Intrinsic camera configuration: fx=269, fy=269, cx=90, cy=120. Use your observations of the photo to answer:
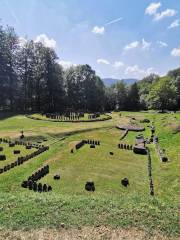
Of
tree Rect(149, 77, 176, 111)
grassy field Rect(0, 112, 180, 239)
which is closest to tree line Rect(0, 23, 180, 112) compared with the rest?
tree Rect(149, 77, 176, 111)

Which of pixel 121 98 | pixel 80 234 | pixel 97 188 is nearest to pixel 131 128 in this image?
pixel 97 188

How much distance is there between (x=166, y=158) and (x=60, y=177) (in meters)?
16.1

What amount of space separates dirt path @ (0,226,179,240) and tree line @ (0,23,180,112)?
3011 inches

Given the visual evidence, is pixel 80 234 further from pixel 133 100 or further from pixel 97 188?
pixel 133 100

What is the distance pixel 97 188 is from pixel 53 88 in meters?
73.4

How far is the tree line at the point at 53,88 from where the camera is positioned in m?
89.0

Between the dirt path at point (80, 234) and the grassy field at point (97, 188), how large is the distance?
469mm

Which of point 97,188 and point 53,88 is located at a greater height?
point 53,88

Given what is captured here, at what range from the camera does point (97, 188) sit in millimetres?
25578

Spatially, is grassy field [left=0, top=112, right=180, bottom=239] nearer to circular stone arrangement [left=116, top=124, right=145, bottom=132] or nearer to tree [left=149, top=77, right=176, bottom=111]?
circular stone arrangement [left=116, top=124, right=145, bottom=132]

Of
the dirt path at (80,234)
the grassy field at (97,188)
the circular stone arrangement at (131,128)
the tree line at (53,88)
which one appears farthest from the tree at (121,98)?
the dirt path at (80,234)

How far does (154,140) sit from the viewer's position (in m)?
47.8

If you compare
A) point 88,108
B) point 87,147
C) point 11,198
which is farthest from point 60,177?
point 88,108

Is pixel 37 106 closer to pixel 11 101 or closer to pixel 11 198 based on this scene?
pixel 11 101
